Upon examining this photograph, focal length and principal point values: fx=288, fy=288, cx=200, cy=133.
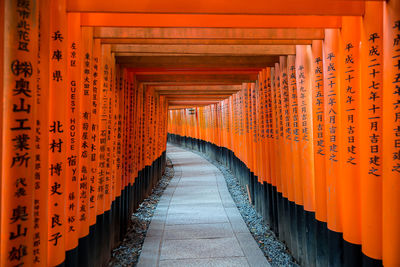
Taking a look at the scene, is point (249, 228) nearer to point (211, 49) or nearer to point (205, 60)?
point (205, 60)

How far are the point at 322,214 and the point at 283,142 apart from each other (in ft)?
5.49

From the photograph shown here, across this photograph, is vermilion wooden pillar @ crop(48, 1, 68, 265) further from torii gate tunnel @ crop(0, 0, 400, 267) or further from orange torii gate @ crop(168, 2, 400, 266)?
orange torii gate @ crop(168, 2, 400, 266)

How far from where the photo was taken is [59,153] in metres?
2.75

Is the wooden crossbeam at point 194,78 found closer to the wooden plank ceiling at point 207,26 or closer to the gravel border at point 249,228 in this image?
the wooden plank ceiling at point 207,26

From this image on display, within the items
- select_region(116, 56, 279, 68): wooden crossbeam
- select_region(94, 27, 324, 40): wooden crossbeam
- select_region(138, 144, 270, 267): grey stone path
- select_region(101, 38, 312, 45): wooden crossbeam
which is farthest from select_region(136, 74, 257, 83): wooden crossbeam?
select_region(138, 144, 270, 267): grey stone path

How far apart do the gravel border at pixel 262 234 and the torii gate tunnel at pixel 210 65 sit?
25 cm

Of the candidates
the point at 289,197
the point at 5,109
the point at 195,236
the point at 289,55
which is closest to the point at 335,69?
the point at 289,55

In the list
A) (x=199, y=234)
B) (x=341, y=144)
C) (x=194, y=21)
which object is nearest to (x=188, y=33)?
(x=194, y=21)

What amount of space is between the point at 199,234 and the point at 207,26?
13.5ft

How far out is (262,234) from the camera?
19.5ft

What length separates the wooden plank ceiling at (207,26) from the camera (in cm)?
273

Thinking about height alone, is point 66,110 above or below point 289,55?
below

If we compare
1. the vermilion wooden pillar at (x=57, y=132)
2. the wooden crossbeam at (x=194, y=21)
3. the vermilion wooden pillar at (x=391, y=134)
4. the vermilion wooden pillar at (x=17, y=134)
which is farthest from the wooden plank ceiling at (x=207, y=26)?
the vermilion wooden pillar at (x=17, y=134)

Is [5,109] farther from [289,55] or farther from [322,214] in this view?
[289,55]
